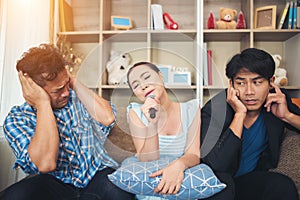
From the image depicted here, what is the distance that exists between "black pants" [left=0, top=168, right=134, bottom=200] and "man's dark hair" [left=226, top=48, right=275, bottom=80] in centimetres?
65

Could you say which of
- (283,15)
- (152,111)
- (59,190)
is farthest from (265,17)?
(59,190)

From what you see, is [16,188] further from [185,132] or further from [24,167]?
[185,132]

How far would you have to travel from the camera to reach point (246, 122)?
1459mm

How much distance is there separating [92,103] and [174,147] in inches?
14.6

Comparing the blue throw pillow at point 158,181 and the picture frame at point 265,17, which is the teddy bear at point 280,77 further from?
the blue throw pillow at point 158,181

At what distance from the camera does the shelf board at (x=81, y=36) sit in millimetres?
2424

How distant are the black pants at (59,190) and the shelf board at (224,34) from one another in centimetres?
142

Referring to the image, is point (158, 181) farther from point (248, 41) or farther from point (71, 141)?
point (248, 41)

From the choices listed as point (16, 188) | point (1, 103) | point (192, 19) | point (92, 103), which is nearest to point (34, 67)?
point (92, 103)

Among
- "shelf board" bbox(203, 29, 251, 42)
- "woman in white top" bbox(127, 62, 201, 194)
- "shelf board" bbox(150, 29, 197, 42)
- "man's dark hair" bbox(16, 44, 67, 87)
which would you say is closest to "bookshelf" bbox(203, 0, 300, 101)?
"shelf board" bbox(203, 29, 251, 42)

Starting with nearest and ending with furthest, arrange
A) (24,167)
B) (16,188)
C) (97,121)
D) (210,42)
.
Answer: (16,188)
(24,167)
(97,121)
(210,42)

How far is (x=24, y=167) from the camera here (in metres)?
1.22

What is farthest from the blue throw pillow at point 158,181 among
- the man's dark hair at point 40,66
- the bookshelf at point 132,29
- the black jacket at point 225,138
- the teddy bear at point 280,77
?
the teddy bear at point 280,77

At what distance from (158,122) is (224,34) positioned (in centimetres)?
137
